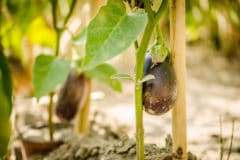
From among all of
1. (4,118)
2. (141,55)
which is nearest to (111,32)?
(141,55)

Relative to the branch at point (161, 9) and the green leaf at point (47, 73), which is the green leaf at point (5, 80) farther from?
A: the branch at point (161, 9)

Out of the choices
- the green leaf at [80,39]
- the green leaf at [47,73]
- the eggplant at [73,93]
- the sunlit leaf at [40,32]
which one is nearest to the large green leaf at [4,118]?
the green leaf at [47,73]

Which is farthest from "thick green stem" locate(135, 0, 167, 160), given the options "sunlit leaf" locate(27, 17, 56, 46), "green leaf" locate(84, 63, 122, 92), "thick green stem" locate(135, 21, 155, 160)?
"sunlit leaf" locate(27, 17, 56, 46)

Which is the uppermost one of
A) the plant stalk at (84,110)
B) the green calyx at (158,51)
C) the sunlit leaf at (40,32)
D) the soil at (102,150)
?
the sunlit leaf at (40,32)

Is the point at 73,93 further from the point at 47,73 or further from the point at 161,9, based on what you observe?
the point at 161,9

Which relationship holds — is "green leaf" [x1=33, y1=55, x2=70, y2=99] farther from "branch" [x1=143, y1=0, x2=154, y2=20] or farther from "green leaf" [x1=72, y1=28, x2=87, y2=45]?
"branch" [x1=143, y1=0, x2=154, y2=20]

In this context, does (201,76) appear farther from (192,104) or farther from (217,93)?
(192,104)
